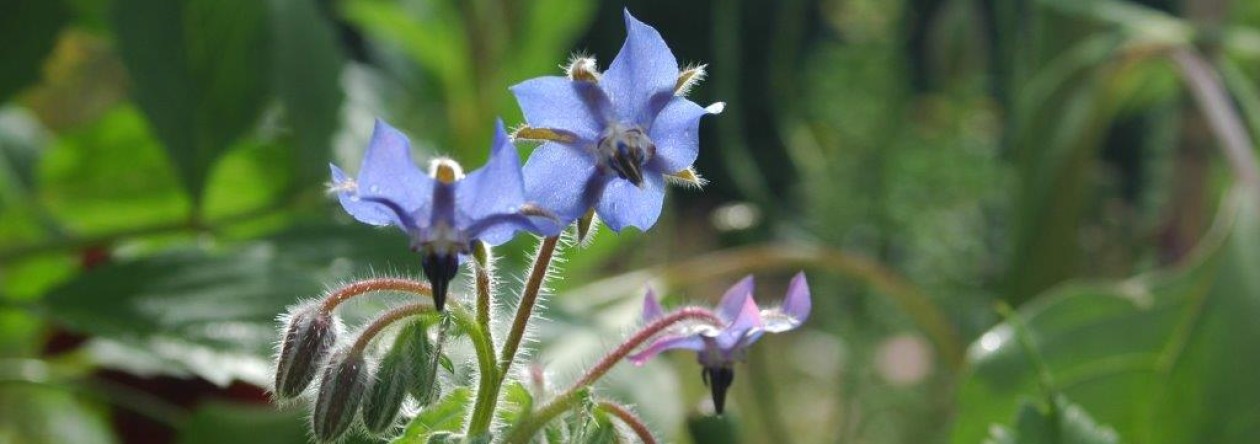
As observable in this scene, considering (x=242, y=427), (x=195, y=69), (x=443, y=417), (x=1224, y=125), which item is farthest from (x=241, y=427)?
(x=1224, y=125)

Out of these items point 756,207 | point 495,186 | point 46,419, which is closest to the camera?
point 495,186

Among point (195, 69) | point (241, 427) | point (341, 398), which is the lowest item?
point (341, 398)

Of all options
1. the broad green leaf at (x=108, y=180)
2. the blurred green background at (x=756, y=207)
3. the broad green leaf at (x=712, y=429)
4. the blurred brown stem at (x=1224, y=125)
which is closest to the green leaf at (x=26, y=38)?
the blurred green background at (x=756, y=207)

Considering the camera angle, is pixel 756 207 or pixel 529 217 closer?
pixel 529 217

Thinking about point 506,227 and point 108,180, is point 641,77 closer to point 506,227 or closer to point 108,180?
point 506,227

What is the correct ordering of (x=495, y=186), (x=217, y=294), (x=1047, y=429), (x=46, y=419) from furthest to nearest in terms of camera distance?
(x=46, y=419) → (x=217, y=294) → (x=1047, y=429) → (x=495, y=186)
